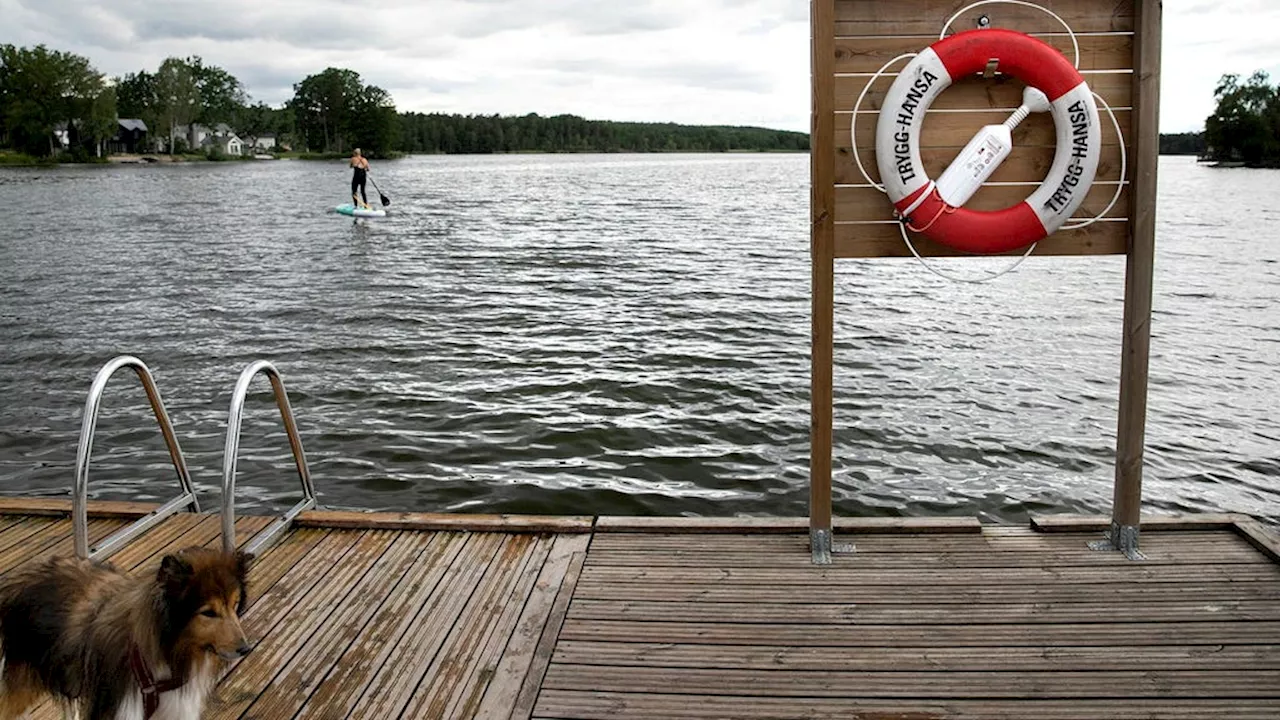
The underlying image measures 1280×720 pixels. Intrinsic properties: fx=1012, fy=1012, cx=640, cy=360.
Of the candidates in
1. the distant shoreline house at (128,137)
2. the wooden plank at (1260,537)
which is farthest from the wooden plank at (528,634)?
the distant shoreline house at (128,137)

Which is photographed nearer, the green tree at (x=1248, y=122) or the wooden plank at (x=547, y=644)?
the wooden plank at (x=547, y=644)

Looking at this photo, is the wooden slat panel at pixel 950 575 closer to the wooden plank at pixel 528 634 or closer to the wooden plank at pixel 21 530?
the wooden plank at pixel 528 634

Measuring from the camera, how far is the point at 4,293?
1395cm

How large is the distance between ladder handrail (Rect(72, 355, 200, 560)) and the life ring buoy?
2612mm

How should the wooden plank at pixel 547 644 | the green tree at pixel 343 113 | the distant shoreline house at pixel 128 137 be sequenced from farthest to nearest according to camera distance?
the green tree at pixel 343 113
the distant shoreline house at pixel 128 137
the wooden plank at pixel 547 644

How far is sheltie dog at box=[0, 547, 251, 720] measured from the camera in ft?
6.79

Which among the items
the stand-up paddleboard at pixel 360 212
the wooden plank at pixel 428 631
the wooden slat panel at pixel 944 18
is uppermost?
the wooden slat panel at pixel 944 18

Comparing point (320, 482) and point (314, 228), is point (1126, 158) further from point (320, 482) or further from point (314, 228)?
point (314, 228)

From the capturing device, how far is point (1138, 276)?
3434 mm

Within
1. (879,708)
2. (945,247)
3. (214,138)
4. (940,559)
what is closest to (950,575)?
(940,559)

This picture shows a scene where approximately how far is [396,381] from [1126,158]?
663 cm

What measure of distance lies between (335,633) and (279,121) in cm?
11813

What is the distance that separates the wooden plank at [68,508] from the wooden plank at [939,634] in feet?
7.02

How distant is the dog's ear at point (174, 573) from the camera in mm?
2012
